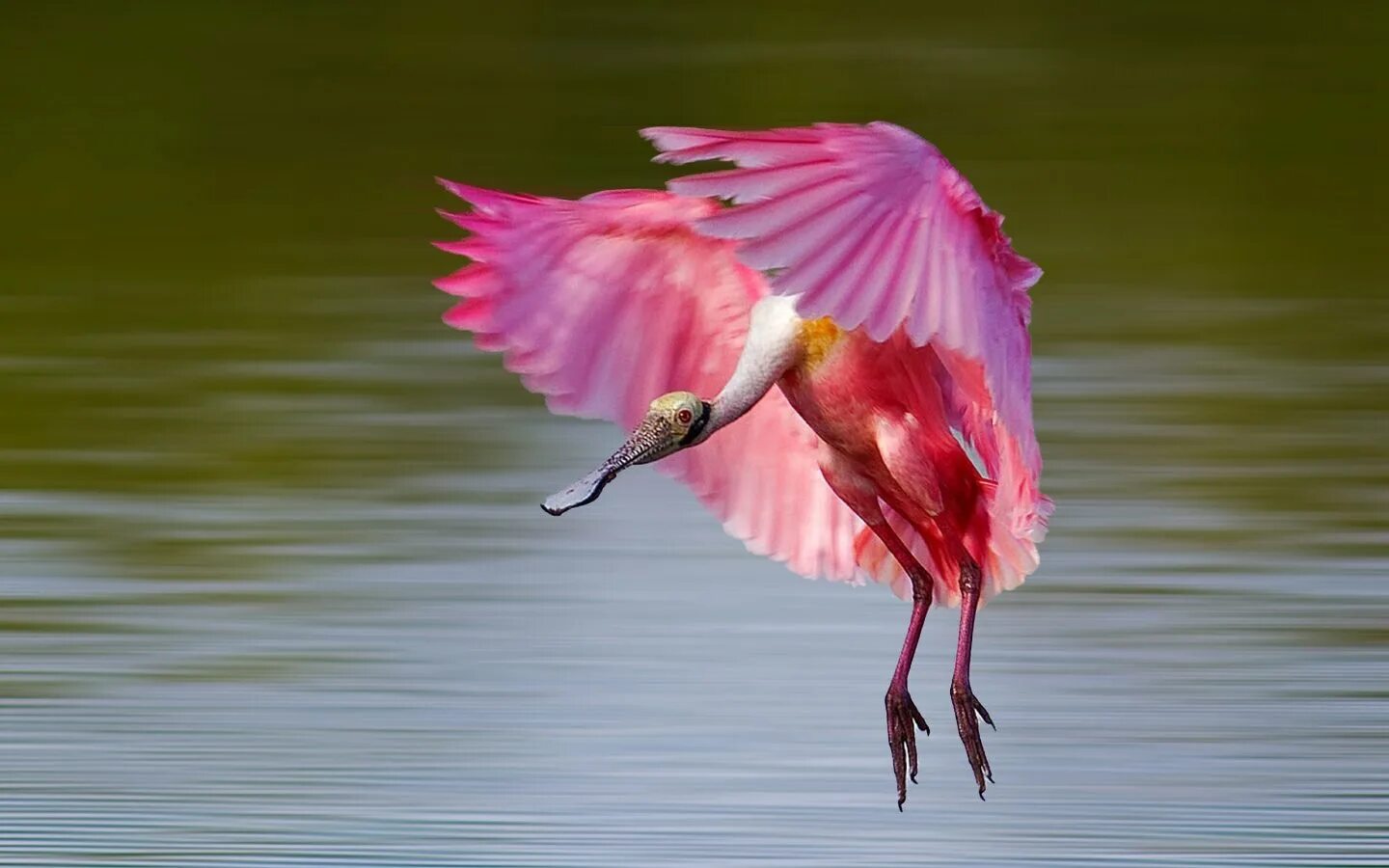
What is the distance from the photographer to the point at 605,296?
5410mm

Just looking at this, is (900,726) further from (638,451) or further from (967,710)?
(638,451)

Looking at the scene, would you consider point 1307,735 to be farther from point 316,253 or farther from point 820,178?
point 316,253

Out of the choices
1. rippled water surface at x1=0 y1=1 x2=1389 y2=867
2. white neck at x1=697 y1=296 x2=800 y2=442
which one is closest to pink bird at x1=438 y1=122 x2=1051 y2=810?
white neck at x1=697 y1=296 x2=800 y2=442

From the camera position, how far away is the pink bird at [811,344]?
4586 mm

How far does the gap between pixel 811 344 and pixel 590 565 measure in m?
1.92

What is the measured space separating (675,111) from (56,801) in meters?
6.68

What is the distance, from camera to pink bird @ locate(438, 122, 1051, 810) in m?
4.59

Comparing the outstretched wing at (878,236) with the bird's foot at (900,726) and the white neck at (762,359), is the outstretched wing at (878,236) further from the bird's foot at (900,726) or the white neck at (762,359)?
the bird's foot at (900,726)

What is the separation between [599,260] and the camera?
212 inches

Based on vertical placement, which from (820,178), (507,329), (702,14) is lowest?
(702,14)

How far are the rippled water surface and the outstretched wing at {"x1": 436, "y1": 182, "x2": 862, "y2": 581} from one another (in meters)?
0.56

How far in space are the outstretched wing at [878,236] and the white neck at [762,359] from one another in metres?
0.11

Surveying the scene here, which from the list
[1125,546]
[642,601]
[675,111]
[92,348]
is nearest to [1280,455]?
[1125,546]

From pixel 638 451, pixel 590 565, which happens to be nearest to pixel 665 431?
pixel 638 451
